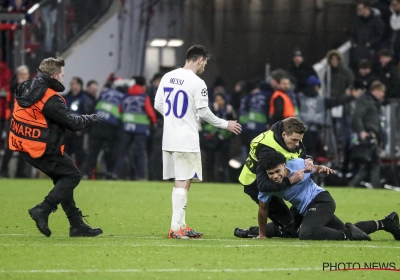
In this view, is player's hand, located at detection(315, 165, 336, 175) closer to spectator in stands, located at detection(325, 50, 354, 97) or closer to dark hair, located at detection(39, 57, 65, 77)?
dark hair, located at detection(39, 57, 65, 77)

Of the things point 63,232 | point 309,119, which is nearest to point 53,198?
point 63,232

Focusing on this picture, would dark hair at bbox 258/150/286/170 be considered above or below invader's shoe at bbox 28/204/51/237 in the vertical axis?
above

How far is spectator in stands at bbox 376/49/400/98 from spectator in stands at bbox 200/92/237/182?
3330mm

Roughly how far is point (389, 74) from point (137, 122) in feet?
18.2

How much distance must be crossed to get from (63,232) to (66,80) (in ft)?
44.1

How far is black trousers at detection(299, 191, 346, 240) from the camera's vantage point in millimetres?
10477

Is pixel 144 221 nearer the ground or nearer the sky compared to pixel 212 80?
nearer the ground

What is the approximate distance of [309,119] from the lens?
20.4 m

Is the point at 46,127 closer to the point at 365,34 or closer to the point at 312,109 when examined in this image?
the point at 312,109

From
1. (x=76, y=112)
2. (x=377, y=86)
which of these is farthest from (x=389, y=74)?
(x=76, y=112)

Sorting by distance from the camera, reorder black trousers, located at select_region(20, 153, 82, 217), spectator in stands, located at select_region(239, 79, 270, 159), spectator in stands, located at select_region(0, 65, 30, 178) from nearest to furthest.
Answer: black trousers, located at select_region(20, 153, 82, 217), spectator in stands, located at select_region(0, 65, 30, 178), spectator in stands, located at select_region(239, 79, 270, 159)

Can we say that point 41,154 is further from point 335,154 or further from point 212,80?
point 212,80

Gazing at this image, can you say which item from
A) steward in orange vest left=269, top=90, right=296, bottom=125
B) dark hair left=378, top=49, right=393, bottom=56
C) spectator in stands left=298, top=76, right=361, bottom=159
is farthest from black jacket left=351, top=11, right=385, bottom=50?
steward in orange vest left=269, top=90, right=296, bottom=125

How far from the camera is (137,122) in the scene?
21.4m
